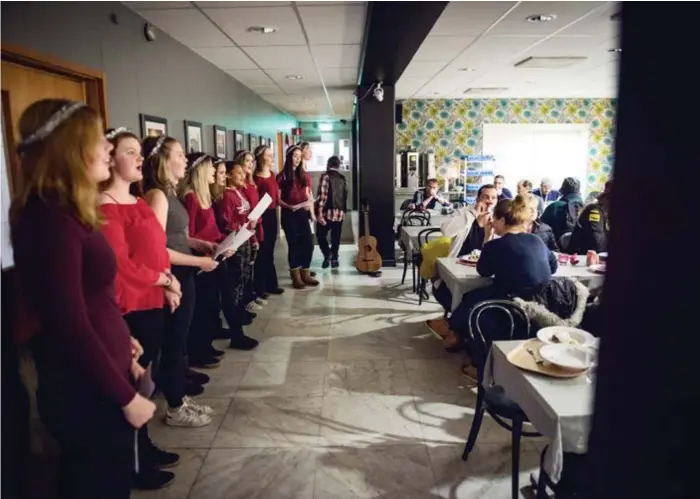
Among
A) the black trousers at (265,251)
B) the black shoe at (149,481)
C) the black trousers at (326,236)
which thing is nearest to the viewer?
the black shoe at (149,481)

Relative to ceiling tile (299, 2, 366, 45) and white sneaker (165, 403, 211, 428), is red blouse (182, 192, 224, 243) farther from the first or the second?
ceiling tile (299, 2, 366, 45)

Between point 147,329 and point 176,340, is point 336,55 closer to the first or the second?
point 176,340

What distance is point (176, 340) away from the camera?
8.84 feet

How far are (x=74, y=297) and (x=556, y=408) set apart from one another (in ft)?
4.73

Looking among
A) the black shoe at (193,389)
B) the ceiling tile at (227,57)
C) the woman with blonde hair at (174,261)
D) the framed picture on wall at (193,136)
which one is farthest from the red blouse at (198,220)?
the ceiling tile at (227,57)

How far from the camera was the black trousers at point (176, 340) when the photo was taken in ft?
8.74

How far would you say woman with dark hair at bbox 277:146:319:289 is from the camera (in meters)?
5.86

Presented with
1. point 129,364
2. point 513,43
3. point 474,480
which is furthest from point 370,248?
point 129,364

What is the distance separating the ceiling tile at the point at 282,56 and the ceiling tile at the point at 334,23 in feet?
1.46

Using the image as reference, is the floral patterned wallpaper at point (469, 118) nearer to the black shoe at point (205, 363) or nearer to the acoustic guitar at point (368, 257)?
the acoustic guitar at point (368, 257)

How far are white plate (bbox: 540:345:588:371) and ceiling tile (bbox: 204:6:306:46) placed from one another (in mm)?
2966

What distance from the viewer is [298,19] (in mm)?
4023

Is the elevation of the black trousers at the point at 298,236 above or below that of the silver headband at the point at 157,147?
below

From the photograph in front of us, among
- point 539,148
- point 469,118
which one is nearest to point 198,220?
point 469,118
